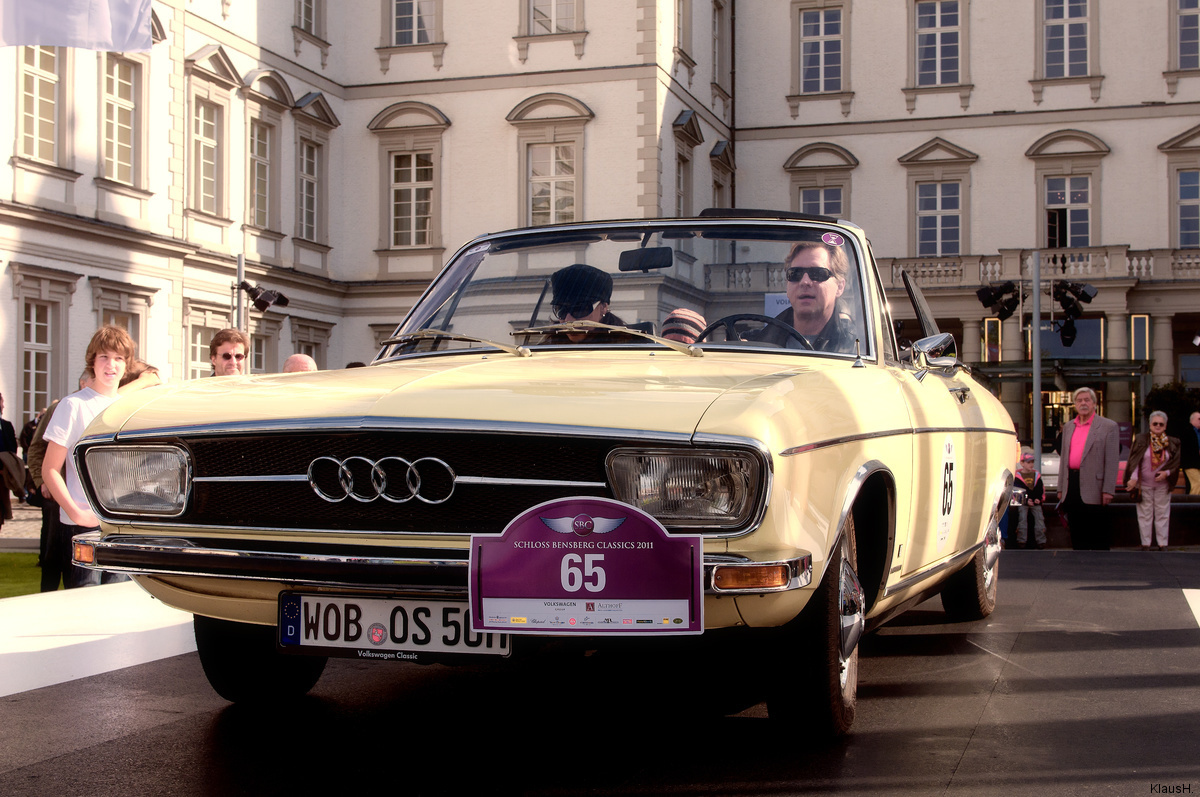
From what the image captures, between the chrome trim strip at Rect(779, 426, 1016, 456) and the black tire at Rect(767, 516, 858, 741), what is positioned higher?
the chrome trim strip at Rect(779, 426, 1016, 456)

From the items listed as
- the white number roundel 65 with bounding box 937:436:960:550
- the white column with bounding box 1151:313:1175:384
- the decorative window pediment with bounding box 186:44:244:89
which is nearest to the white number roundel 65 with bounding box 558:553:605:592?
the white number roundel 65 with bounding box 937:436:960:550

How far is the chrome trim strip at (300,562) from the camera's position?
3352 mm

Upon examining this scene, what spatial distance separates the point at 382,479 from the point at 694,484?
0.77 meters

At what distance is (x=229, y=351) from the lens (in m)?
7.90

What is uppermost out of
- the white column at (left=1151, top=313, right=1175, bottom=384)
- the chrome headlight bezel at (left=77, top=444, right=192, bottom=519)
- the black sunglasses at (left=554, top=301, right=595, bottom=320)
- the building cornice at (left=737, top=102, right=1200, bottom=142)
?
the building cornice at (left=737, top=102, right=1200, bottom=142)

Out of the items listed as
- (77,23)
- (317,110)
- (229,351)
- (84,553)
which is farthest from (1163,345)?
(84,553)

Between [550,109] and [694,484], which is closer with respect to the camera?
[694,484]

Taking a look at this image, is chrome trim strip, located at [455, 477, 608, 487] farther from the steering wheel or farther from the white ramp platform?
the white ramp platform

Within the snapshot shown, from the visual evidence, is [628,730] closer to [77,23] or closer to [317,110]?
[77,23]

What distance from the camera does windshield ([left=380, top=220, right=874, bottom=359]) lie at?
4.83m

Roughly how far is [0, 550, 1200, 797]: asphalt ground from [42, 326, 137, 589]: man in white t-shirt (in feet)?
3.41

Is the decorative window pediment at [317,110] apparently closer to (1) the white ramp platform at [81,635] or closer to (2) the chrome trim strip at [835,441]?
(1) the white ramp platform at [81,635]

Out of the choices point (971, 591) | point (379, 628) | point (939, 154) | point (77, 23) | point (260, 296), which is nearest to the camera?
point (379, 628)

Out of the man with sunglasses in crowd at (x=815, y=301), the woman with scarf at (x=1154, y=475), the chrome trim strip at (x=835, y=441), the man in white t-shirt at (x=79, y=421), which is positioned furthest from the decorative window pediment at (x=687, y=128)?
the chrome trim strip at (x=835, y=441)
